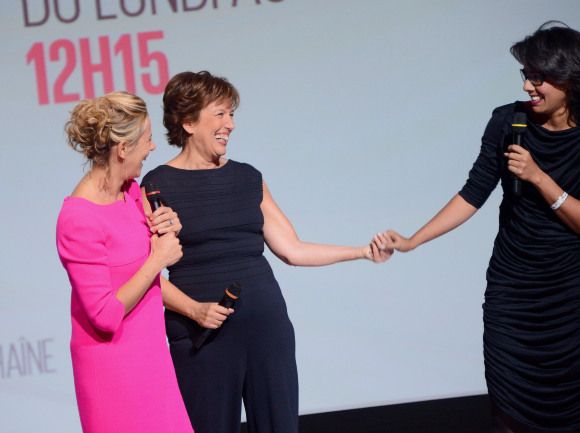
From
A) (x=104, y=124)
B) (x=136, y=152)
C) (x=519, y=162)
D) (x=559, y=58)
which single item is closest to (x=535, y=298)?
(x=519, y=162)

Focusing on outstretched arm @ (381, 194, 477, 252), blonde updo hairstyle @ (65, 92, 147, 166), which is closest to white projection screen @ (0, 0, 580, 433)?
outstretched arm @ (381, 194, 477, 252)

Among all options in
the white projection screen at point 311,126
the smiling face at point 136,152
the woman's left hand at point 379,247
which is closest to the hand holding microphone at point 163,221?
the smiling face at point 136,152

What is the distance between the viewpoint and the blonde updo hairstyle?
2244 millimetres

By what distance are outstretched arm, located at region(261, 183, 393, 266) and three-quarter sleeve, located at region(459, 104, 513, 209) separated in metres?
0.33

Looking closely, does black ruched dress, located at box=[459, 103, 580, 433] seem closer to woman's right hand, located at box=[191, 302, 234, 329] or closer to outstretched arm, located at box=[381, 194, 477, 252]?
outstretched arm, located at box=[381, 194, 477, 252]

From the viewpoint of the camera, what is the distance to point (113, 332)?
2236 millimetres

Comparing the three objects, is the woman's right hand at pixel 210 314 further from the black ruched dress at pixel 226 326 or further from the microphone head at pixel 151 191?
the microphone head at pixel 151 191

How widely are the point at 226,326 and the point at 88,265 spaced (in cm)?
68

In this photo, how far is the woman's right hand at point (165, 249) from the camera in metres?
2.30

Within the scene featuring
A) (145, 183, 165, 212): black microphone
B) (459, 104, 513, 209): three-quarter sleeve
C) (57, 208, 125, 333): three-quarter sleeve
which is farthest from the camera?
(459, 104, 513, 209): three-quarter sleeve

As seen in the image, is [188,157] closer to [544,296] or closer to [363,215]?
[544,296]

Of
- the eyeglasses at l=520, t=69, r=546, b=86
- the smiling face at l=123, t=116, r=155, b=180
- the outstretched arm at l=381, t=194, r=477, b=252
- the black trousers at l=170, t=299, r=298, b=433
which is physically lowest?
the black trousers at l=170, t=299, r=298, b=433

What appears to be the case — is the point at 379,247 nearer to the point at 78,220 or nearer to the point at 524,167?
the point at 524,167

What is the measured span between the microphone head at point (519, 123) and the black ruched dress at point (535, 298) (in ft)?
0.18
